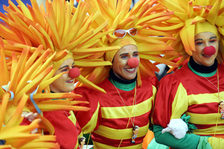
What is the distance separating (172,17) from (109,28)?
510 mm

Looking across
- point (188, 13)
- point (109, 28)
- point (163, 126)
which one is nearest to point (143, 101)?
point (163, 126)

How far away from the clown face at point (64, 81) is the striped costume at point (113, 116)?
0.84 feet

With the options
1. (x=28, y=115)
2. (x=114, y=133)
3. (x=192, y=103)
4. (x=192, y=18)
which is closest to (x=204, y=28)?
(x=192, y=18)

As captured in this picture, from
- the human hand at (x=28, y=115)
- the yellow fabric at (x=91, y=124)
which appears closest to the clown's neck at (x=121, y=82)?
the yellow fabric at (x=91, y=124)

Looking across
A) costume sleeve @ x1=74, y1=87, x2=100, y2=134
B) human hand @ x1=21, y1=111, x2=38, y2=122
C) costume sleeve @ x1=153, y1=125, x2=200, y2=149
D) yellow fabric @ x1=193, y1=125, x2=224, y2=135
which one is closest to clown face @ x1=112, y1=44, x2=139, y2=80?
costume sleeve @ x1=74, y1=87, x2=100, y2=134

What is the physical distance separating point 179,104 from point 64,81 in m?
0.82

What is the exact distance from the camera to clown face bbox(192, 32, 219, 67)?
211 centimetres

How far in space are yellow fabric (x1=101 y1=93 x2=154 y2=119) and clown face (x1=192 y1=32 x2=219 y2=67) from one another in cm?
49

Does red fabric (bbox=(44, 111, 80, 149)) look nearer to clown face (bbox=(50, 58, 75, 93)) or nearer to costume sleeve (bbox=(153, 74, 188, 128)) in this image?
clown face (bbox=(50, 58, 75, 93))

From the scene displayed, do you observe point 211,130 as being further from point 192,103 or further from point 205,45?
point 205,45

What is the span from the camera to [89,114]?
187 cm

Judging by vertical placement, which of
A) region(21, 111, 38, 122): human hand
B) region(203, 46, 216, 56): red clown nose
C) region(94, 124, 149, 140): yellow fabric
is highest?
region(203, 46, 216, 56): red clown nose

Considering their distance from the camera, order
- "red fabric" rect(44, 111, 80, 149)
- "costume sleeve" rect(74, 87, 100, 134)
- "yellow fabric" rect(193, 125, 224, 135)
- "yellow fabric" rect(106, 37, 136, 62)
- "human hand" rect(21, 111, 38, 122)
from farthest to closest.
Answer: "yellow fabric" rect(193, 125, 224, 135), "yellow fabric" rect(106, 37, 136, 62), "costume sleeve" rect(74, 87, 100, 134), "red fabric" rect(44, 111, 80, 149), "human hand" rect(21, 111, 38, 122)

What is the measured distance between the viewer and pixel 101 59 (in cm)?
196
